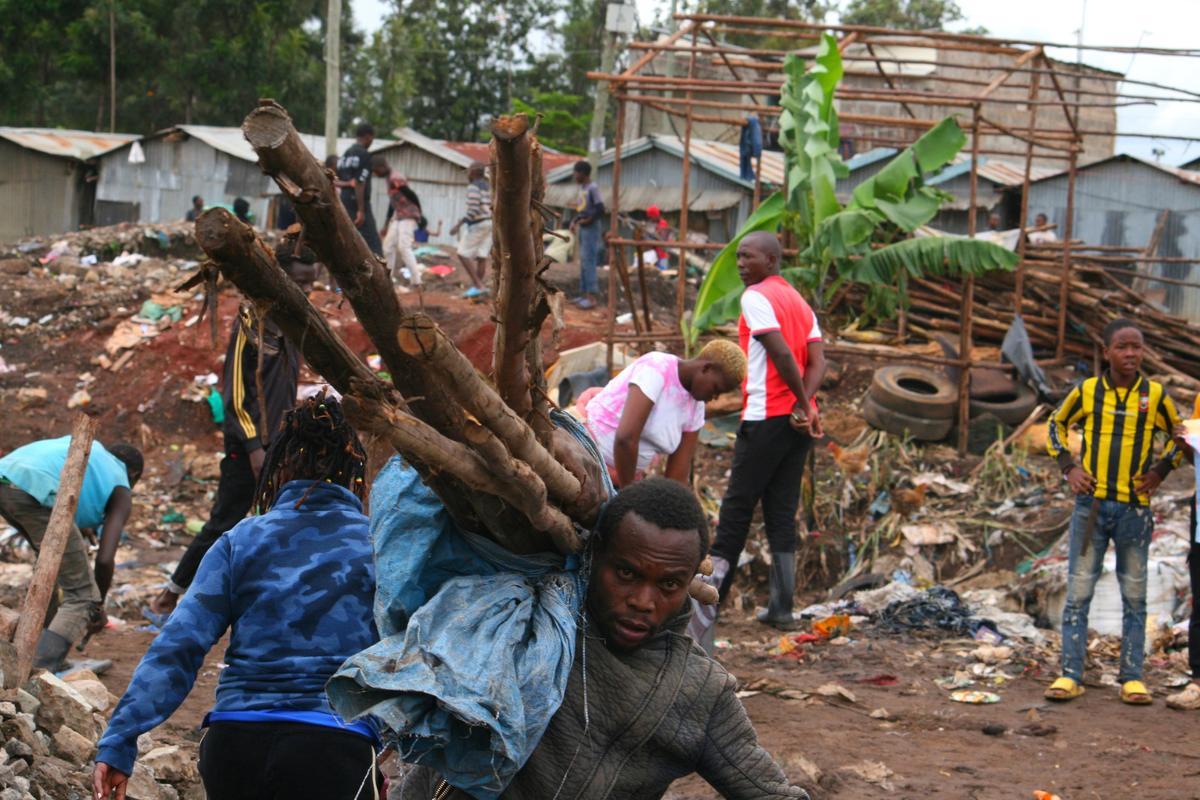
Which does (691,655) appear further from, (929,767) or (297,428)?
(929,767)

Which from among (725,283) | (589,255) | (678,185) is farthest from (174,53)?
(725,283)

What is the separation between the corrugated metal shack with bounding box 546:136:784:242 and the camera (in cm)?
2447

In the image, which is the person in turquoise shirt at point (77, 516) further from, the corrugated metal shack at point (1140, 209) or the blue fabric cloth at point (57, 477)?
the corrugated metal shack at point (1140, 209)

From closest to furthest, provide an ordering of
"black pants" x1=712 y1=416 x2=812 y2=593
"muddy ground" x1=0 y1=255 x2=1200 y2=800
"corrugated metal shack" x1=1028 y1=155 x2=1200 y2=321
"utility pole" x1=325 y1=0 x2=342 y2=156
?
"muddy ground" x1=0 y1=255 x2=1200 y2=800 → "black pants" x1=712 y1=416 x2=812 y2=593 → "utility pole" x1=325 y1=0 x2=342 y2=156 → "corrugated metal shack" x1=1028 y1=155 x2=1200 y2=321

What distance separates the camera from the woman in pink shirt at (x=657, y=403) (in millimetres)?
5434

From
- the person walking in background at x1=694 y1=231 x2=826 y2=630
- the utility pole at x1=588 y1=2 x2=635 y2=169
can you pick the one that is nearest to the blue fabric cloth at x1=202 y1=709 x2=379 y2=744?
the person walking in background at x1=694 y1=231 x2=826 y2=630

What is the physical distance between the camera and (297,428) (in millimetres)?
3469

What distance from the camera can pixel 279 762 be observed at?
10.2ft

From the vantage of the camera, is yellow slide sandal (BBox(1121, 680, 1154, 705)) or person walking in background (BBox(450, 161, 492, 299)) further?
person walking in background (BBox(450, 161, 492, 299))

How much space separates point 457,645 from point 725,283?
7881 mm

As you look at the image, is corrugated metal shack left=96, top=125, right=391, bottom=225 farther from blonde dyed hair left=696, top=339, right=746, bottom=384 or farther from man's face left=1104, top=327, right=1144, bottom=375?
blonde dyed hair left=696, top=339, right=746, bottom=384

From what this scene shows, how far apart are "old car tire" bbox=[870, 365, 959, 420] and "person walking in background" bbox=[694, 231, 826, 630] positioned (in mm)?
4674

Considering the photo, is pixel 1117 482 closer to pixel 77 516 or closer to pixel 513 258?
pixel 77 516

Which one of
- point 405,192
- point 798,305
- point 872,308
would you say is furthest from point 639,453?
point 405,192
